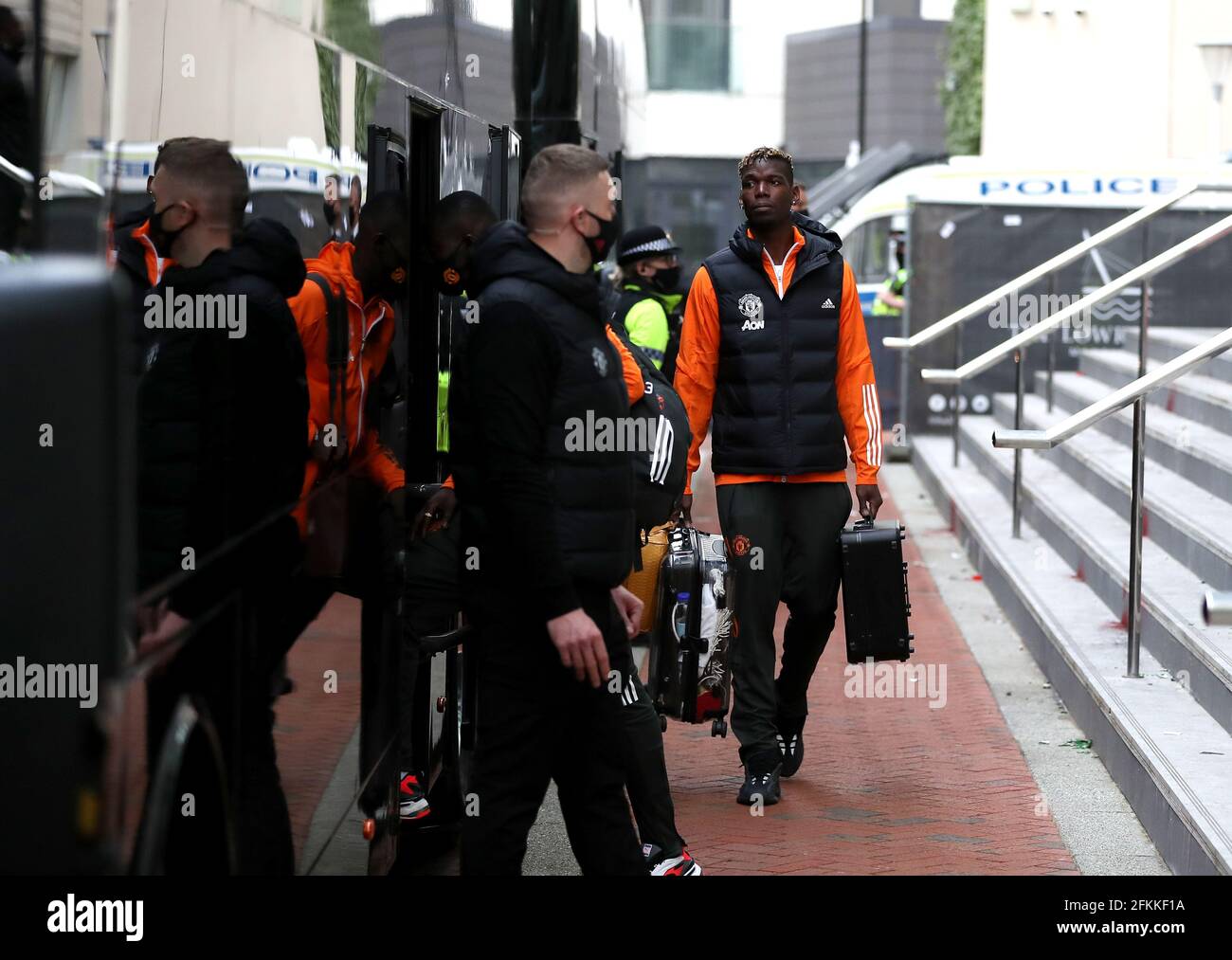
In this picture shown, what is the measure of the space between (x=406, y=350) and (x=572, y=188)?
0.77 m

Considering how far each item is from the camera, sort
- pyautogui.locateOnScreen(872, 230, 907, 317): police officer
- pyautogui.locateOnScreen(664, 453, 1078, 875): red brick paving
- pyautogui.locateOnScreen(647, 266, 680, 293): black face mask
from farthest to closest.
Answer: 1. pyautogui.locateOnScreen(872, 230, 907, 317): police officer
2. pyautogui.locateOnScreen(647, 266, 680, 293): black face mask
3. pyautogui.locateOnScreen(664, 453, 1078, 875): red brick paving

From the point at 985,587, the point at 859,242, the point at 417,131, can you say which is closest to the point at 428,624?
the point at 417,131

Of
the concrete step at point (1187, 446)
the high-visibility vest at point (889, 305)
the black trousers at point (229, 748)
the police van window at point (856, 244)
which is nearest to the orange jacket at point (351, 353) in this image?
the black trousers at point (229, 748)

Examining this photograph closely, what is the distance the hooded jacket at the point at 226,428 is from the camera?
2.56 meters

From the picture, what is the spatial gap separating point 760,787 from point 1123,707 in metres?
1.32

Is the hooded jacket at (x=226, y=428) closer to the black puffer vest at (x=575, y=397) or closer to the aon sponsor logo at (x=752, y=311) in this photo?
the black puffer vest at (x=575, y=397)

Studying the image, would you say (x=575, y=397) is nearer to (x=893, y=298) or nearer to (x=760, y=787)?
(x=760, y=787)

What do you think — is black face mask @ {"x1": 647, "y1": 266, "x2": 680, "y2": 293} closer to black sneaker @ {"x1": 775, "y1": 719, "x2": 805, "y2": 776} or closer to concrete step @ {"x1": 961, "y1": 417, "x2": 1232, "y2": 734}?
concrete step @ {"x1": 961, "y1": 417, "x2": 1232, "y2": 734}

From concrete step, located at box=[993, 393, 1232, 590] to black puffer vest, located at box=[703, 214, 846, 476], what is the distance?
2056 mm

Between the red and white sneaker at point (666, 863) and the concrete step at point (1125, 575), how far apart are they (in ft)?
6.53

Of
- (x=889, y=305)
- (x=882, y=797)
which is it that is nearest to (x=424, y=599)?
(x=882, y=797)

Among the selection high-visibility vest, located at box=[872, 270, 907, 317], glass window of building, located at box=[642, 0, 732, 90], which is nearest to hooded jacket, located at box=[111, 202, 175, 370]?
high-visibility vest, located at box=[872, 270, 907, 317]

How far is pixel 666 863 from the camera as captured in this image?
4.96m

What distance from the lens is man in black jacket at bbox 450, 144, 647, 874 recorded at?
3924mm
